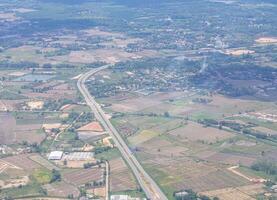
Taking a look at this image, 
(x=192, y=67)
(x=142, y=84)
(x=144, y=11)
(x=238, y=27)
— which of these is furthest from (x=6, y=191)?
(x=144, y=11)

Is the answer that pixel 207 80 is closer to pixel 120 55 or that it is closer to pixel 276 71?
pixel 276 71

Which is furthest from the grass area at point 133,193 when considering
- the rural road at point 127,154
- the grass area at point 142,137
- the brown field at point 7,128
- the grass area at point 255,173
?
the brown field at point 7,128

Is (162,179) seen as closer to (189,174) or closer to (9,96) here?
(189,174)

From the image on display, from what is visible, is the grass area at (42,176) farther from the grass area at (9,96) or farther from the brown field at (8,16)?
the brown field at (8,16)

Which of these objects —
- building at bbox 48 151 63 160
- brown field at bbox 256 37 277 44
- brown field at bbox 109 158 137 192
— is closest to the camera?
brown field at bbox 109 158 137 192

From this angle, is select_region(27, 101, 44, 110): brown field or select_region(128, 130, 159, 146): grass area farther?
select_region(27, 101, 44, 110): brown field

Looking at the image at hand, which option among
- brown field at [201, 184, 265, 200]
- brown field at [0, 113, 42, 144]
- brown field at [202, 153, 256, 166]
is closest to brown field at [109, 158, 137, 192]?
brown field at [201, 184, 265, 200]

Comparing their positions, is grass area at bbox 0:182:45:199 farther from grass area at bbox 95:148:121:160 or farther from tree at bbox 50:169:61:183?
grass area at bbox 95:148:121:160
